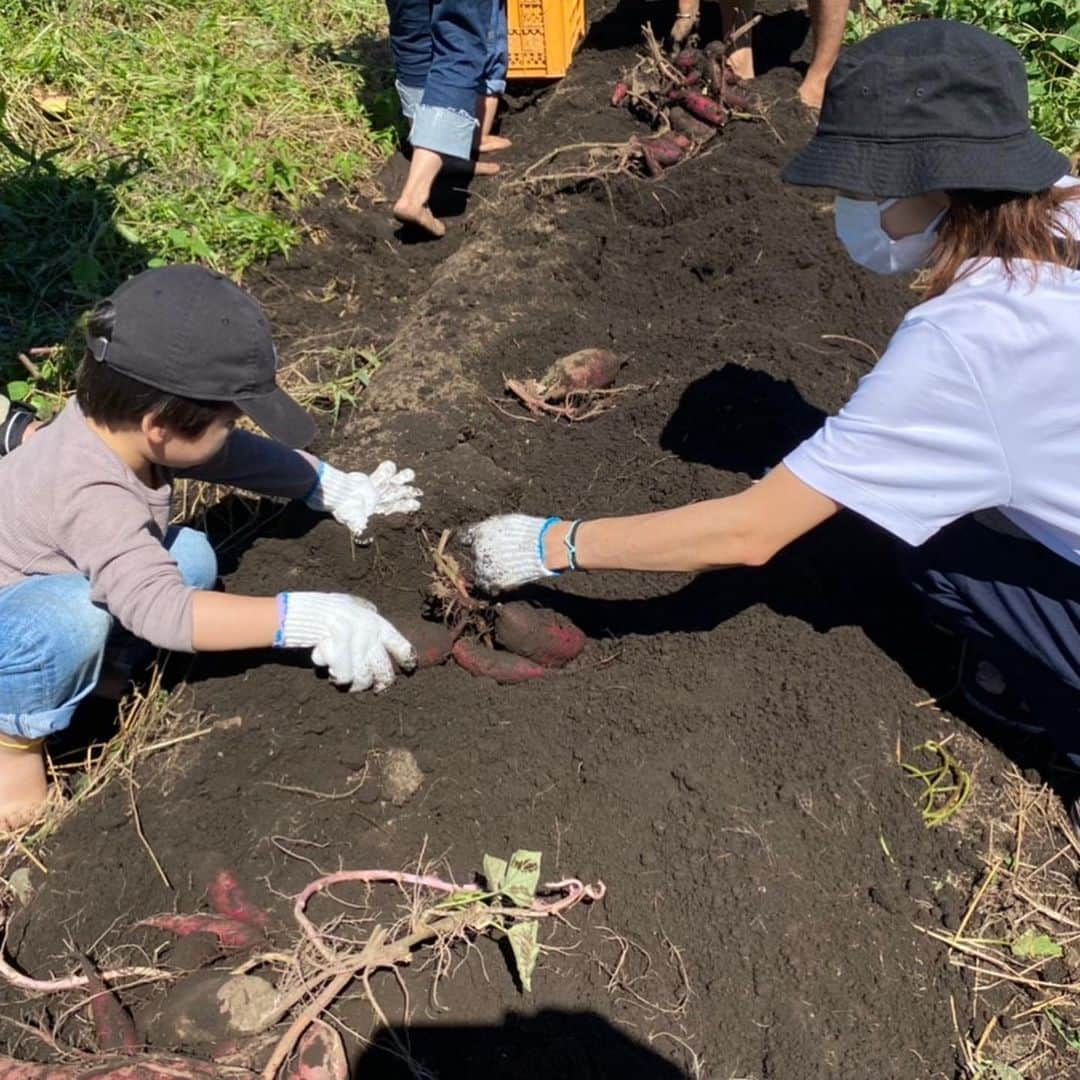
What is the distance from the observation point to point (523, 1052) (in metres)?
1.98

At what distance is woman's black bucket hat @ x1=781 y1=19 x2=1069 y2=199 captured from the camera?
1.70 meters

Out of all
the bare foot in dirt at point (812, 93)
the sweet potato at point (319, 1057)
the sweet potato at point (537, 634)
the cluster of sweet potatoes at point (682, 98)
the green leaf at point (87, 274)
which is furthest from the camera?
the bare foot in dirt at point (812, 93)

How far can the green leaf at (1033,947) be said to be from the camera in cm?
211

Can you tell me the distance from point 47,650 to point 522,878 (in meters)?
1.14

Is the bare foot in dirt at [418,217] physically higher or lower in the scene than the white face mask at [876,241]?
lower

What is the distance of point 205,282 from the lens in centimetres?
214

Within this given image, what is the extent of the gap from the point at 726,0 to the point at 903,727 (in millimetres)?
3748

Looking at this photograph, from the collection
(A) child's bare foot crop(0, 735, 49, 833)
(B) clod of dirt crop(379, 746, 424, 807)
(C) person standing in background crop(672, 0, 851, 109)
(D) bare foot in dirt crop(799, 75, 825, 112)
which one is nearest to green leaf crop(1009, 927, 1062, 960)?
(B) clod of dirt crop(379, 746, 424, 807)

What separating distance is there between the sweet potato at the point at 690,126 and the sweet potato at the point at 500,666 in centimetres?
276

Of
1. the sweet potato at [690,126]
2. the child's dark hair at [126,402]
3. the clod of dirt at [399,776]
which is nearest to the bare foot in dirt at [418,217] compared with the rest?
the sweet potato at [690,126]

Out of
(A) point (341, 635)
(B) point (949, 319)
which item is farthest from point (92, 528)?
(B) point (949, 319)

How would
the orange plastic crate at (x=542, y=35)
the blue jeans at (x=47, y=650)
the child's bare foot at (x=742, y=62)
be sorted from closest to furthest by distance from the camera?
1. the blue jeans at (x=47, y=650)
2. the child's bare foot at (x=742, y=62)
3. the orange plastic crate at (x=542, y=35)

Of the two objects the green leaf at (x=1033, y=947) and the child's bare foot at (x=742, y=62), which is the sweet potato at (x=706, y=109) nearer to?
the child's bare foot at (x=742, y=62)

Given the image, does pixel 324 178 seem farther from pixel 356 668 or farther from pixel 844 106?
pixel 844 106
